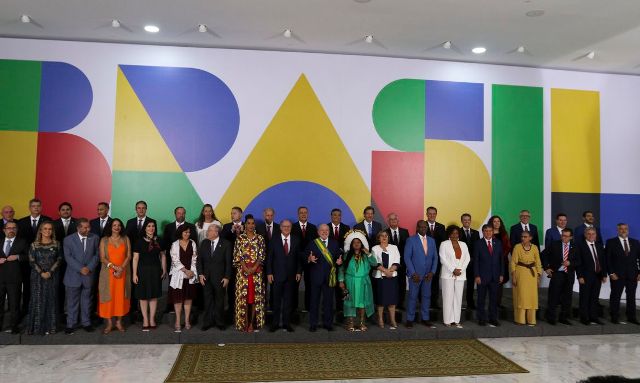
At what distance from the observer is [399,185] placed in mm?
8297

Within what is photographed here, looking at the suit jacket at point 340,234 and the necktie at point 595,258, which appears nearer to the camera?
the suit jacket at point 340,234

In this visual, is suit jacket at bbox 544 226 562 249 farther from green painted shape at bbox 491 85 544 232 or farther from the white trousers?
the white trousers

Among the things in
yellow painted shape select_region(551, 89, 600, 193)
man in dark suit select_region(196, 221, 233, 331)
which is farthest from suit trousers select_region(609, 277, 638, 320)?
man in dark suit select_region(196, 221, 233, 331)

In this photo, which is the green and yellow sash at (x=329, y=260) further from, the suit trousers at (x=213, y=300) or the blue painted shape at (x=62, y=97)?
the blue painted shape at (x=62, y=97)

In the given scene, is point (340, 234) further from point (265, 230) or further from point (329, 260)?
point (265, 230)

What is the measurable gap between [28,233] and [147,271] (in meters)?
1.82

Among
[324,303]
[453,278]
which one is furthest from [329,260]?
[453,278]

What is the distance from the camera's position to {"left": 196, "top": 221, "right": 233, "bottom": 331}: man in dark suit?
6066 mm

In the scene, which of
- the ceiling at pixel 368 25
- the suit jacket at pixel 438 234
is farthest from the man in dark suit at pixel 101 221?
the suit jacket at pixel 438 234

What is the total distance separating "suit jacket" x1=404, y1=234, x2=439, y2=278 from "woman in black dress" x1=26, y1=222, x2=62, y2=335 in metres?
4.40

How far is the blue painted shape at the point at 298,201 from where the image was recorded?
26.1 feet

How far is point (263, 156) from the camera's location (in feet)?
26.2

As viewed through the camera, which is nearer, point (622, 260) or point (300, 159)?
point (622, 260)

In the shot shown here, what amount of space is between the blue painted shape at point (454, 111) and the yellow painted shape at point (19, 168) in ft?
20.9
